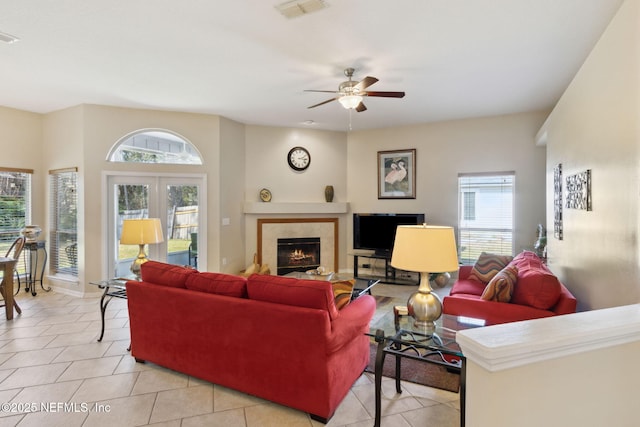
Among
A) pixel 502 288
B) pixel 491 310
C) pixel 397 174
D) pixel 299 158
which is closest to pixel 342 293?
pixel 491 310

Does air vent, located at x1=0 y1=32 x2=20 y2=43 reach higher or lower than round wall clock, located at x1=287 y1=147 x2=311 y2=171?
higher

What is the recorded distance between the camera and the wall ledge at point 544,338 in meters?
1.04

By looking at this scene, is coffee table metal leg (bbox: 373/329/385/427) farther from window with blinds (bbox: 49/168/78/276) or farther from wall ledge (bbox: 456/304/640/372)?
window with blinds (bbox: 49/168/78/276)

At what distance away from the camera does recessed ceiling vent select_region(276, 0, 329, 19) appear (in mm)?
2484

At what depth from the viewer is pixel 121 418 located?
7.25 feet

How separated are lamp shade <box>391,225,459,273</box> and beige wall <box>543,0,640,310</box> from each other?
106 centimetres

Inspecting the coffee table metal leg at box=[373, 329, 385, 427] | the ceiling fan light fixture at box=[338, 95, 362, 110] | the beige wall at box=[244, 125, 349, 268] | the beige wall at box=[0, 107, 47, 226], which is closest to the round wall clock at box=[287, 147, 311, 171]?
the beige wall at box=[244, 125, 349, 268]

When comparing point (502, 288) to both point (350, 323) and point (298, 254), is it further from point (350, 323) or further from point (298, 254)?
point (298, 254)

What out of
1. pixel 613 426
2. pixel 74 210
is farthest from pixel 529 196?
pixel 74 210

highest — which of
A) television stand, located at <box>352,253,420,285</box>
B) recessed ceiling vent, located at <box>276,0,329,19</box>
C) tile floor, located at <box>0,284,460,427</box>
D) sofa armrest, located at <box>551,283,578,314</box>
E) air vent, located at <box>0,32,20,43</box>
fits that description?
air vent, located at <box>0,32,20,43</box>

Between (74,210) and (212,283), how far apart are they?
4.05 metres

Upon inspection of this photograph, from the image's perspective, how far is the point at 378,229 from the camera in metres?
6.21

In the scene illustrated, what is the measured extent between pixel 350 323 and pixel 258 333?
0.63 metres

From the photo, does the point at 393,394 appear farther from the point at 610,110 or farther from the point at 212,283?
the point at 610,110
